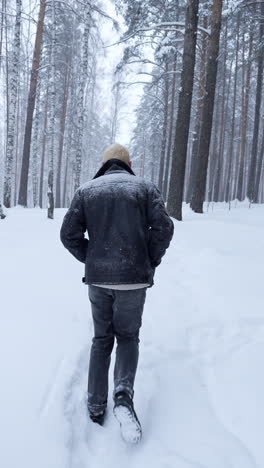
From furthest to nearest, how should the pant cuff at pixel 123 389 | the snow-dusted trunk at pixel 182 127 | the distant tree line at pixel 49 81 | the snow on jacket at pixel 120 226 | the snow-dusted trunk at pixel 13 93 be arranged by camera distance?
the snow-dusted trunk at pixel 13 93 < the distant tree line at pixel 49 81 < the snow-dusted trunk at pixel 182 127 < the pant cuff at pixel 123 389 < the snow on jacket at pixel 120 226

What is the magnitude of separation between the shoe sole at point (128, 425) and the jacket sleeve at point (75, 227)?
3.86ft

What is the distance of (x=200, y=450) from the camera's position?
233cm

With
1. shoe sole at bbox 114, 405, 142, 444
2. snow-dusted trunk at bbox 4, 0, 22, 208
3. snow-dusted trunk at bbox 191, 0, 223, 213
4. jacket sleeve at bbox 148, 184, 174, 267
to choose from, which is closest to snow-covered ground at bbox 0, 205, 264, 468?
shoe sole at bbox 114, 405, 142, 444

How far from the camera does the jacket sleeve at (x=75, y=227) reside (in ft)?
8.14

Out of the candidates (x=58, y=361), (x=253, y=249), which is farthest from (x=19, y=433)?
(x=253, y=249)

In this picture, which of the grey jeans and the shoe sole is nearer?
the shoe sole

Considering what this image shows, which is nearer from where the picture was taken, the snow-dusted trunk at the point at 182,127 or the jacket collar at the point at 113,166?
the jacket collar at the point at 113,166

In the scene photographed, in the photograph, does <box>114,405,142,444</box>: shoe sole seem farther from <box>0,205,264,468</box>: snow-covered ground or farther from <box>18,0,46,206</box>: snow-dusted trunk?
<box>18,0,46,206</box>: snow-dusted trunk

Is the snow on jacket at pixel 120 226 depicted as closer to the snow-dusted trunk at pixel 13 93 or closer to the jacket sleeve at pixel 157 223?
the jacket sleeve at pixel 157 223

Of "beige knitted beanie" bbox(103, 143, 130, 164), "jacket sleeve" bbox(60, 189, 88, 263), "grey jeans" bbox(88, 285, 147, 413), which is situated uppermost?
"beige knitted beanie" bbox(103, 143, 130, 164)

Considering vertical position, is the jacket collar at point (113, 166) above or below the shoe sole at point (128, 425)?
above

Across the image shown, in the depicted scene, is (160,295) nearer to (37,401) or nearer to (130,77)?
(37,401)

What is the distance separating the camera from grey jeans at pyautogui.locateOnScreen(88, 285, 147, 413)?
2.43 meters

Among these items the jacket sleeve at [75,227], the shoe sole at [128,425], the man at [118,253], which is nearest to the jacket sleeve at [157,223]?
the man at [118,253]
